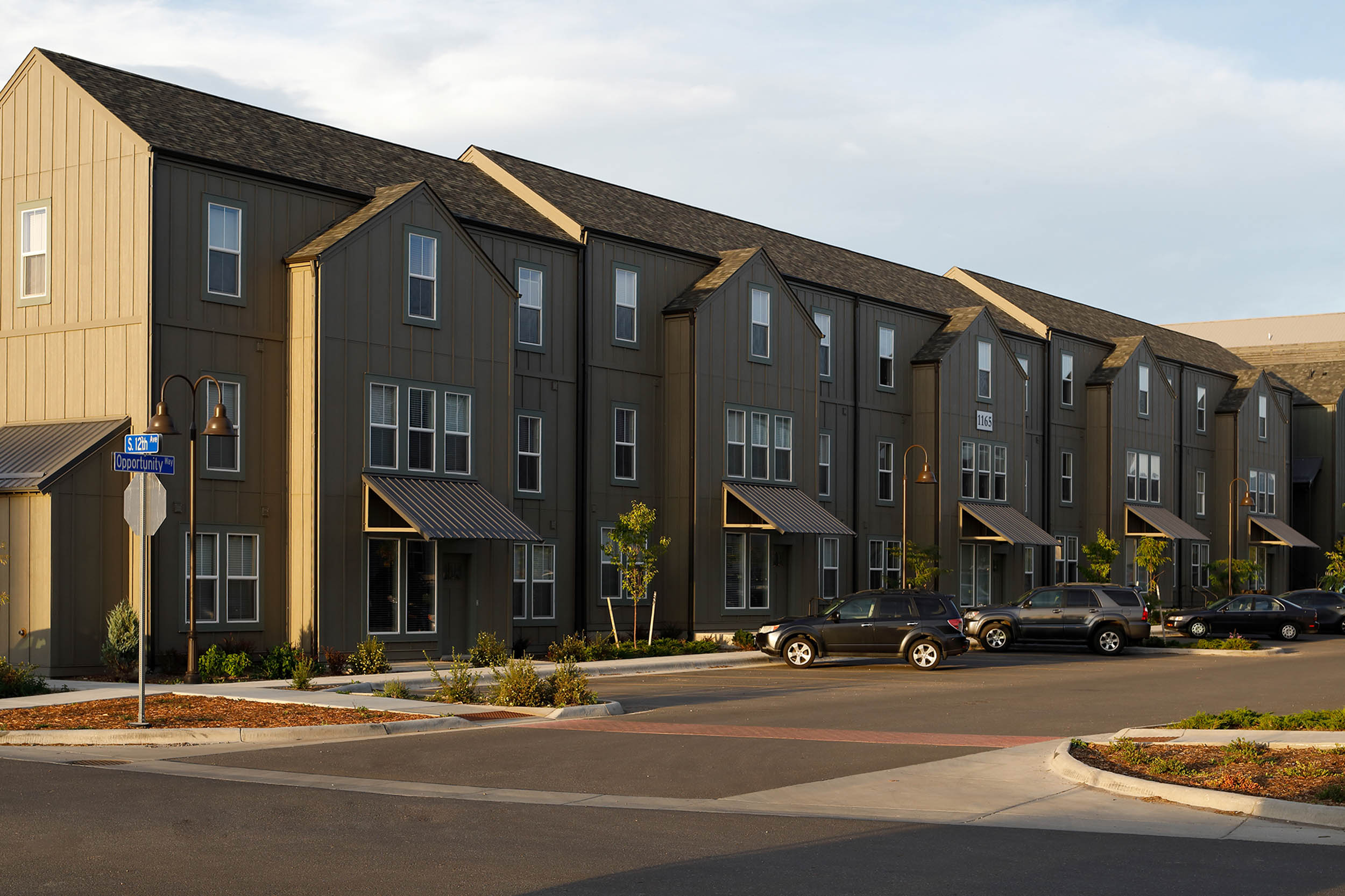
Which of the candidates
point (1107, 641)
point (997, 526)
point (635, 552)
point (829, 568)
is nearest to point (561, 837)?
point (635, 552)

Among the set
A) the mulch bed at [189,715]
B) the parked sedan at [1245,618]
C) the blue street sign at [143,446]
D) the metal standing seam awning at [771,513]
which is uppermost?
the blue street sign at [143,446]

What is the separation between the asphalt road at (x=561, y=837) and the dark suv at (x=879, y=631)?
11334mm

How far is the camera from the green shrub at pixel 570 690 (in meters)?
21.1

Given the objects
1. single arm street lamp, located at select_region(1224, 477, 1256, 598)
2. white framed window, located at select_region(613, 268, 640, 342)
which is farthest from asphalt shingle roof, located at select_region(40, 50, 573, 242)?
single arm street lamp, located at select_region(1224, 477, 1256, 598)

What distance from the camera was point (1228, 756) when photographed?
1423cm

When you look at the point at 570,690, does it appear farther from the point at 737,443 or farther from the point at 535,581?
the point at 737,443

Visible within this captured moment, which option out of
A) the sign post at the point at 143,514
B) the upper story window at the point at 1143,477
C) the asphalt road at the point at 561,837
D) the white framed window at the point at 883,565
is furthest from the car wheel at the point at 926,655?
the upper story window at the point at 1143,477

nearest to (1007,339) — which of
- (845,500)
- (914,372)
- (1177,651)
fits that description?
(914,372)

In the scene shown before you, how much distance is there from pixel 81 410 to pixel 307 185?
19.7ft

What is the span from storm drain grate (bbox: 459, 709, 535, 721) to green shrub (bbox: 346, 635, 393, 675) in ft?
20.2

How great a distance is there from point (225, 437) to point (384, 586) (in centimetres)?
419

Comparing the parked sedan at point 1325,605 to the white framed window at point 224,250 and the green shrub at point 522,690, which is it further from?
the white framed window at point 224,250

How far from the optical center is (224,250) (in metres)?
26.8

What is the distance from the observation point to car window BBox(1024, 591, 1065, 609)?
36688 mm
